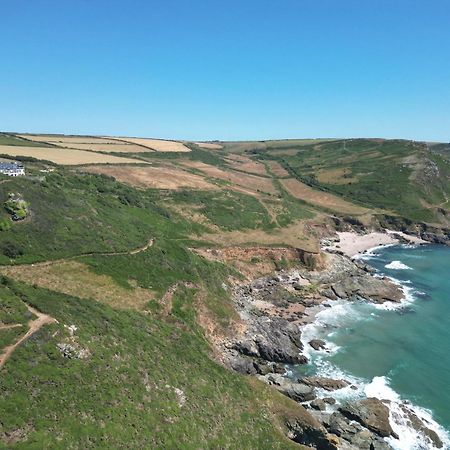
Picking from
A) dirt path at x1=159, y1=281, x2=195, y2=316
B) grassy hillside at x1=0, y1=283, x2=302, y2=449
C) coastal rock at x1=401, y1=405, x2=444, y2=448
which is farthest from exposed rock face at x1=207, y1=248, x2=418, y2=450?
dirt path at x1=159, y1=281, x2=195, y2=316

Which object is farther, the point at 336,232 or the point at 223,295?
the point at 336,232

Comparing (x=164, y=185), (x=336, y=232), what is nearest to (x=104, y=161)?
(x=164, y=185)

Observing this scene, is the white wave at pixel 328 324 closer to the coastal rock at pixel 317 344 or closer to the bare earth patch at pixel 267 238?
the coastal rock at pixel 317 344

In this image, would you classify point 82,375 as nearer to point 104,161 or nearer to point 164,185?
point 164,185

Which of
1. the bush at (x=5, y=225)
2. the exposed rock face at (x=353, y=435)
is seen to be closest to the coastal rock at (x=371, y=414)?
A: the exposed rock face at (x=353, y=435)

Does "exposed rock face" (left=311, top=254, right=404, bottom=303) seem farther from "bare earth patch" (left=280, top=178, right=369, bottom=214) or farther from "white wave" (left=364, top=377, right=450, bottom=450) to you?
"bare earth patch" (left=280, top=178, right=369, bottom=214)
